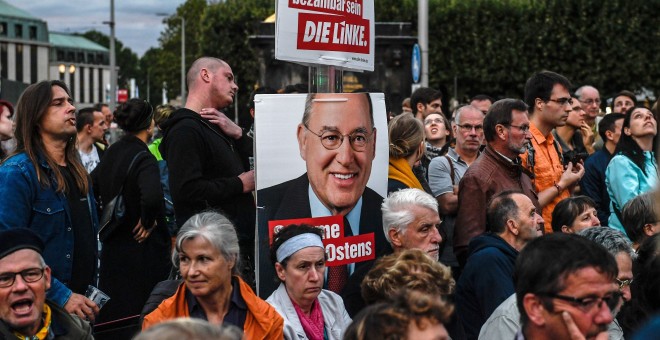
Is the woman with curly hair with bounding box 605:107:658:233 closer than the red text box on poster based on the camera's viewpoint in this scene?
No

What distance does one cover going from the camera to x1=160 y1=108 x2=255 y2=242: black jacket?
248 inches

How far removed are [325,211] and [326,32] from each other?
3.12 ft

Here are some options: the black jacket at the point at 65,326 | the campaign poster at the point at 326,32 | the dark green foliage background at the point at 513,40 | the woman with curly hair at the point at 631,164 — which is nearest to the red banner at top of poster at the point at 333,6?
the campaign poster at the point at 326,32

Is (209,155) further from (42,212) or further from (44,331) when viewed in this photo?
(44,331)

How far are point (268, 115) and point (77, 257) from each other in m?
1.25

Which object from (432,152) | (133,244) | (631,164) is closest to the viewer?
(133,244)

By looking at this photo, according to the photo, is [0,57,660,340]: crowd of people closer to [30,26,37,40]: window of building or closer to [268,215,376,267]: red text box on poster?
[268,215,376,267]: red text box on poster

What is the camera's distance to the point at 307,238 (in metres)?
5.60

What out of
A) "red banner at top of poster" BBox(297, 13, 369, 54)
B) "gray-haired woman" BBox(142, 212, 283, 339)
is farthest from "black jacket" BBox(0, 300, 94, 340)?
"red banner at top of poster" BBox(297, 13, 369, 54)

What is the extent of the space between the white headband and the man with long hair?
984mm

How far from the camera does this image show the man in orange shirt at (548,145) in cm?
787

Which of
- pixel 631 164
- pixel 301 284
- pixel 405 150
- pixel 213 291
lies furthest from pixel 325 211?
pixel 631 164

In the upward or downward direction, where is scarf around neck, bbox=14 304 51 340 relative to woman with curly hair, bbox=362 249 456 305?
downward

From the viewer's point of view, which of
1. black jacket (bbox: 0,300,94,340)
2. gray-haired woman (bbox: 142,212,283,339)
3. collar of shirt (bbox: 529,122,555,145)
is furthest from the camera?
collar of shirt (bbox: 529,122,555,145)
